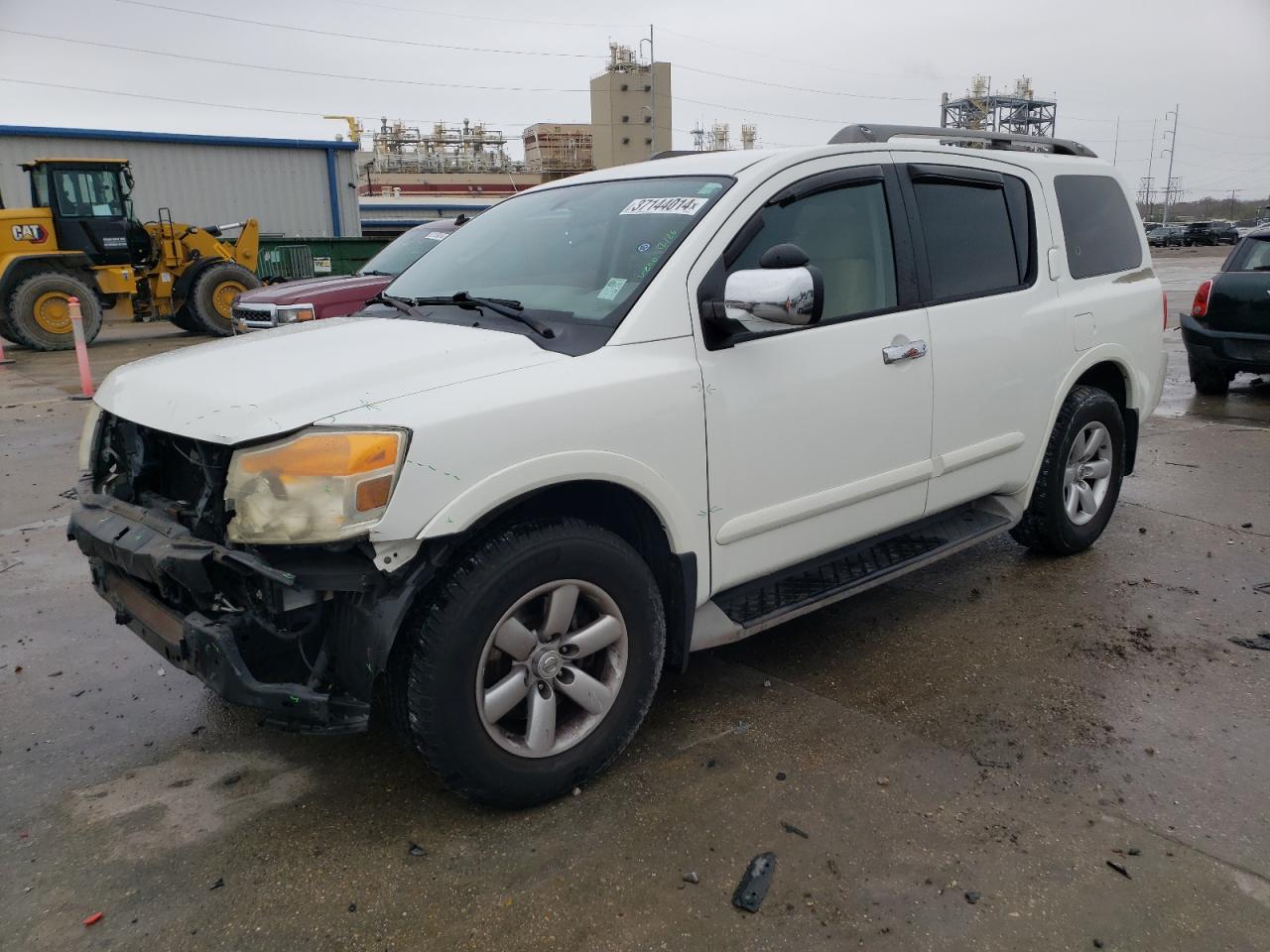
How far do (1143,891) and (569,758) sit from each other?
1510 millimetres

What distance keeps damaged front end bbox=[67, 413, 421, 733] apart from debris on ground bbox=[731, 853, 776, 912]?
40.8 inches

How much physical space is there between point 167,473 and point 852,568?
2.35 meters

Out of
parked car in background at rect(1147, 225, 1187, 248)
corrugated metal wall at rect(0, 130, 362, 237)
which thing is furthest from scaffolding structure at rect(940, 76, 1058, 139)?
corrugated metal wall at rect(0, 130, 362, 237)

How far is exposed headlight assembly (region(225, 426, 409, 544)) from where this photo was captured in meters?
2.25

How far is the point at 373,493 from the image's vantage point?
2.26 m

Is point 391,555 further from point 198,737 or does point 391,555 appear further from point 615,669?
point 198,737

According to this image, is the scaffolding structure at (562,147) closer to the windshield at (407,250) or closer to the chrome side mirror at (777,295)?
the windshield at (407,250)

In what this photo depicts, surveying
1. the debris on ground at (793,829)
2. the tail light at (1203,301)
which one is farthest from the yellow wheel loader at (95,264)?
the debris on ground at (793,829)

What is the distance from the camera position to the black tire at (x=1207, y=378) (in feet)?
30.1

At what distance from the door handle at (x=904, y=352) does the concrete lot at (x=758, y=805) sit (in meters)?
1.16

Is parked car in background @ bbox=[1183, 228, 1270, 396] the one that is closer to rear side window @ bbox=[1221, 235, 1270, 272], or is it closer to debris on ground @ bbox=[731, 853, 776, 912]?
rear side window @ bbox=[1221, 235, 1270, 272]

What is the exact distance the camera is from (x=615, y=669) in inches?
110

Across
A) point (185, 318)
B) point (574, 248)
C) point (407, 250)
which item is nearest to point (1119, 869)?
point (574, 248)

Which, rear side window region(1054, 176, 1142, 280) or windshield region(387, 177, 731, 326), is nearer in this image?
windshield region(387, 177, 731, 326)
